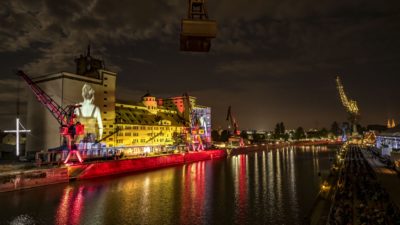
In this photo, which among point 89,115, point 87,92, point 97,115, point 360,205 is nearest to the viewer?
point 360,205

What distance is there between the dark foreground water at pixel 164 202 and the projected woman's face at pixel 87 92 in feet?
82.3

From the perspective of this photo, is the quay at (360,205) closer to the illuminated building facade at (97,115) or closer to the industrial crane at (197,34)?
the industrial crane at (197,34)

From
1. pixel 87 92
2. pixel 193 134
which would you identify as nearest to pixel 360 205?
pixel 87 92

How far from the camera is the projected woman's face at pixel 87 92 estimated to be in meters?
65.5

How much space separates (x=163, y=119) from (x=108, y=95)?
87.5 feet

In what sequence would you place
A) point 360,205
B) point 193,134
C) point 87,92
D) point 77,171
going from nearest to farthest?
point 360,205 < point 77,171 < point 87,92 < point 193,134

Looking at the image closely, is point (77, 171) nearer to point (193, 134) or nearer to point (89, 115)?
point (89, 115)

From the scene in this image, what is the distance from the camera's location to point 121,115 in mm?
79812

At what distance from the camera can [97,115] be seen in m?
67.9

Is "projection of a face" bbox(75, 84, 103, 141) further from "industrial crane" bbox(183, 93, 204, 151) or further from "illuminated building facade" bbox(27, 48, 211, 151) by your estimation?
"industrial crane" bbox(183, 93, 204, 151)

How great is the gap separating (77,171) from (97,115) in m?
22.8

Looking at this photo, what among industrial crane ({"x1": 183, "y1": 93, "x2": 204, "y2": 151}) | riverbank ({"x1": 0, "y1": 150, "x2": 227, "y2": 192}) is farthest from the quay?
industrial crane ({"x1": 183, "y1": 93, "x2": 204, "y2": 151})

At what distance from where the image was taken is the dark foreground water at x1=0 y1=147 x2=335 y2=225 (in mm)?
26172

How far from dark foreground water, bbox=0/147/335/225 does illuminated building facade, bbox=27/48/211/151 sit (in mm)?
23034
